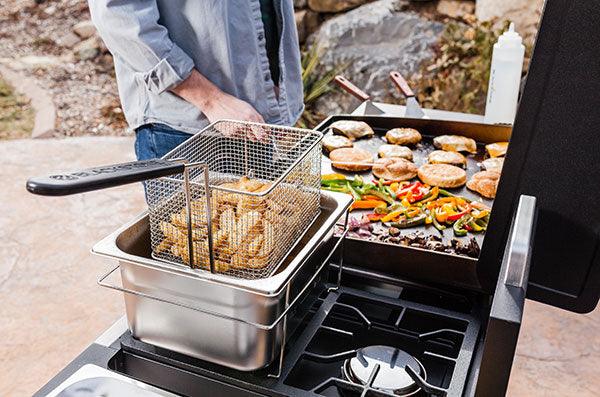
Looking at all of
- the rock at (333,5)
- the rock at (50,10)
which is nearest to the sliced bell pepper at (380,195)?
the rock at (333,5)

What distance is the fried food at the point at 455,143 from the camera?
1.77 m

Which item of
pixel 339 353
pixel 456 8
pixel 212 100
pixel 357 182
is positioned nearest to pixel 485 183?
pixel 357 182

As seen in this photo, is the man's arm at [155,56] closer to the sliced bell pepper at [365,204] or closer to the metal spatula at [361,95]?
the sliced bell pepper at [365,204]

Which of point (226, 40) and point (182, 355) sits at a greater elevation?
point (226, 40)

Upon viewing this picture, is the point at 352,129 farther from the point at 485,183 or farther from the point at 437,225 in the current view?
the point at 437,225

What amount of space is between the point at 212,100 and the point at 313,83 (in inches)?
133

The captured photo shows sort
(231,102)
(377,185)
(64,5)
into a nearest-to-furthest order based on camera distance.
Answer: (231,102), (377,185), (64,5)

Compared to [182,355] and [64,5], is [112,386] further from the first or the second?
[64,5]

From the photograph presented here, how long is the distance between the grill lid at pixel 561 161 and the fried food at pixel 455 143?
0.91m

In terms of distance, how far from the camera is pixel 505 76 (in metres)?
1.88

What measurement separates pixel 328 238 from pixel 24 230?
286 centimetres

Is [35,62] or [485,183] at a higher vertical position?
[485,183]

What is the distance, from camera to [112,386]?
2.56 feet

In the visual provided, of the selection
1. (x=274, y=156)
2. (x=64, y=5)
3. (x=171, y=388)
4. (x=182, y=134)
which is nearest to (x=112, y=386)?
(x=171, y=388)
